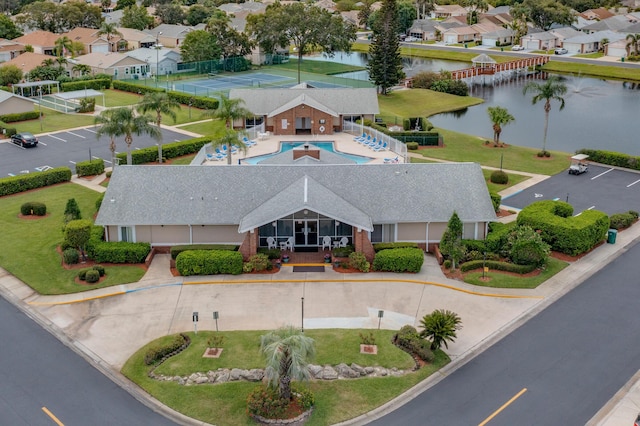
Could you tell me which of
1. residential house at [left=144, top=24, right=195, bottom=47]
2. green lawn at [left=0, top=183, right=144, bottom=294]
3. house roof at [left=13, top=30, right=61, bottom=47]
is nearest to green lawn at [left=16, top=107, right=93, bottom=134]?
green lawn at [left=0, top=183, right=144, bottom=294]

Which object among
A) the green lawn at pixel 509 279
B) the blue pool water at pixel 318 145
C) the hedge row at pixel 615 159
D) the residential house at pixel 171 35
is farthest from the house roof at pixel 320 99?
the residential house at pixel 171 35

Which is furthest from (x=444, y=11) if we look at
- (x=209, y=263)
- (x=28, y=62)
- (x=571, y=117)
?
(x=209, y=263)

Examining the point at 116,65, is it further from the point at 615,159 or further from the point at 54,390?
the point at 54,390

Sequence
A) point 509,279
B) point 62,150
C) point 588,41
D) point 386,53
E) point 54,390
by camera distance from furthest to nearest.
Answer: point 588,41 → point 386,53 → point 62,150 → point 509,279 → point 54,390

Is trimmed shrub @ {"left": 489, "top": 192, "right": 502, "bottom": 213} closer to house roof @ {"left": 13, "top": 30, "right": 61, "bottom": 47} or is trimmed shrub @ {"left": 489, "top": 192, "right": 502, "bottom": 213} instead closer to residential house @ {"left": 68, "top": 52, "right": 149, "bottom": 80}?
residential house @ {"left": 68, "top": 52, "right": 149, "bottom": 80}

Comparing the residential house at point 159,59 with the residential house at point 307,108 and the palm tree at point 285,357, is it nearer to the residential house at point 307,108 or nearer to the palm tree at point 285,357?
the residential house at point 307,108
